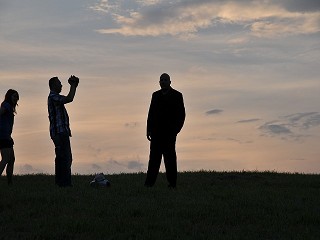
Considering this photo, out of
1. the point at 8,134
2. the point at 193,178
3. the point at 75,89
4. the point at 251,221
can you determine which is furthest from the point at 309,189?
the point at 8,134

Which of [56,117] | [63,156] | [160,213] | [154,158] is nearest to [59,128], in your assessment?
[56,117]

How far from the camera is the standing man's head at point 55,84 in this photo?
48.7ft

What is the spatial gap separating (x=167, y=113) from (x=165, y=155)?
1.09 m

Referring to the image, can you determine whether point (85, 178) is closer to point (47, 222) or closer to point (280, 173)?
point (280, 173)

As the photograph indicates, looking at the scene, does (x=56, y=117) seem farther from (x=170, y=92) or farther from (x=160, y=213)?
(x=160, y=213)

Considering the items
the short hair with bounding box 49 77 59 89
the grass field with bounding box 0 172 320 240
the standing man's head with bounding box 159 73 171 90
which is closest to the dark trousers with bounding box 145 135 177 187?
the grass field with bounding box 0 172 320 240

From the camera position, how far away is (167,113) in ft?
50.1

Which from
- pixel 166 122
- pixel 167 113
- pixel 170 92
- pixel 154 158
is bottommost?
pixel 154 158

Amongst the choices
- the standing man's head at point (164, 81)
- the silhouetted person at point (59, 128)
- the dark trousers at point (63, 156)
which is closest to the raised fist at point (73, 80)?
the silhouetted person at point (59, 128)

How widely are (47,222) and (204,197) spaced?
439 cm

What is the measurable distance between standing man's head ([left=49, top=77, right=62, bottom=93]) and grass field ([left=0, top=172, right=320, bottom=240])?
8.20ft

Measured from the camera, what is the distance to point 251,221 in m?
10.9

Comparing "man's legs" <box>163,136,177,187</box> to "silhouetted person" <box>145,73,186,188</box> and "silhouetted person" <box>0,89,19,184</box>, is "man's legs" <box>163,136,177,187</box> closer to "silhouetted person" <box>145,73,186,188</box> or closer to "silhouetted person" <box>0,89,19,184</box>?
"silhouetted person" <box>145,73,186,188</box>

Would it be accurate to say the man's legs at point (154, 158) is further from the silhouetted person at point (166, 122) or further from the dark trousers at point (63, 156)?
the dark trousers at point (63, 156)
